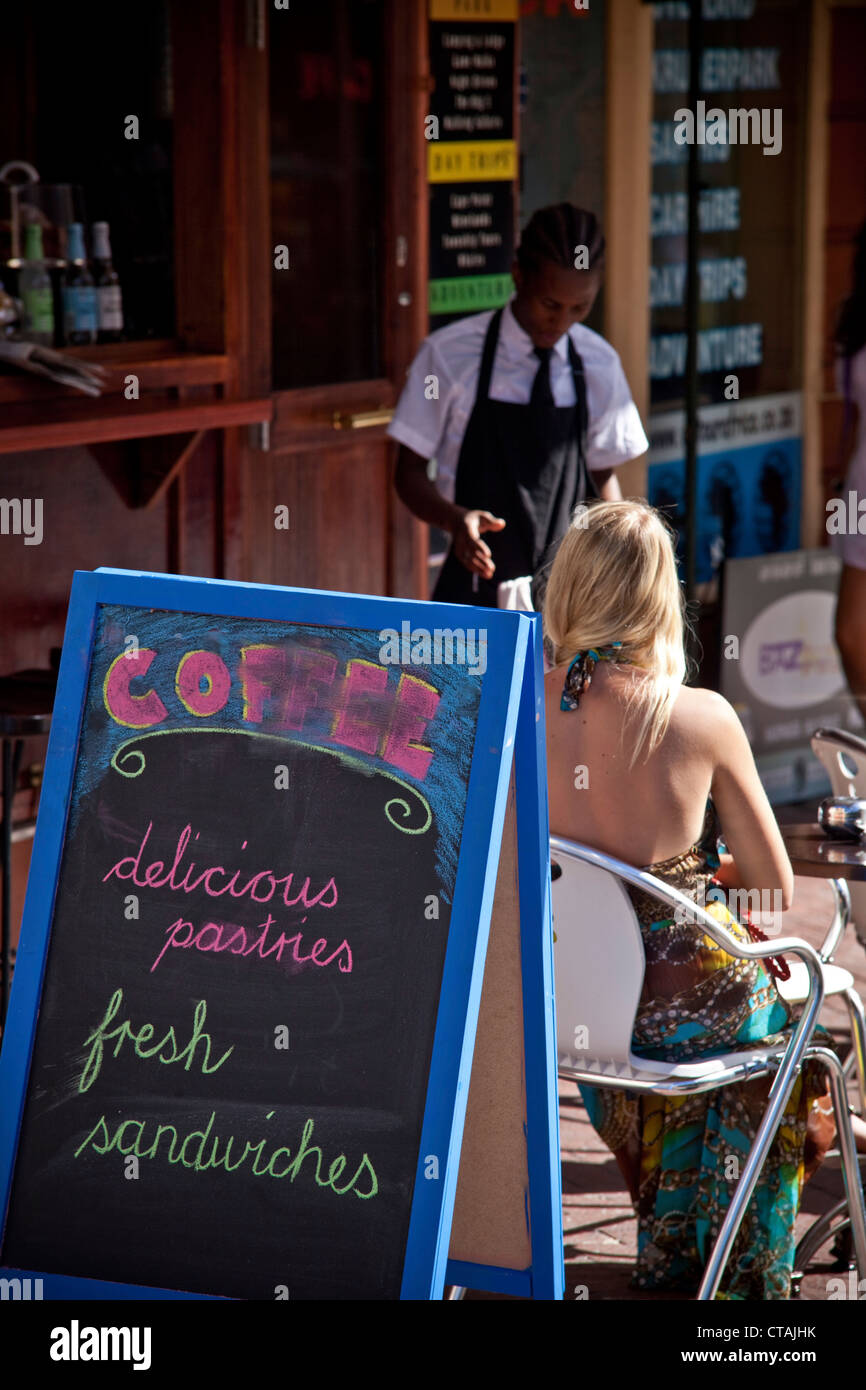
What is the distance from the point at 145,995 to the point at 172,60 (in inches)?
128

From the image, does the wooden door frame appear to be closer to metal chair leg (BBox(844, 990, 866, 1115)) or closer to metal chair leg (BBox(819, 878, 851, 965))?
metal chair leg (BBox(819, 878, 851, 965))

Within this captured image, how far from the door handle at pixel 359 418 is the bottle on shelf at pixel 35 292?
91cm

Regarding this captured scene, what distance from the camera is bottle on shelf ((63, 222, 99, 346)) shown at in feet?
15.3

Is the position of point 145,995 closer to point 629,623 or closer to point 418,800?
point 418,800

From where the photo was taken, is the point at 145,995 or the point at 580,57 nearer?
the point at 145,995

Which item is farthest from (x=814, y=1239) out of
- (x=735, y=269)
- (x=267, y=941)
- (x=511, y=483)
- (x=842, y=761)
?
(x=735, y=269)

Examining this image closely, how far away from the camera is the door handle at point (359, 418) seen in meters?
5.20

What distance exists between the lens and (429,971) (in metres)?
2.30

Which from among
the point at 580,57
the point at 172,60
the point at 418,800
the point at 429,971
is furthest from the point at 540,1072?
the point at 580,57

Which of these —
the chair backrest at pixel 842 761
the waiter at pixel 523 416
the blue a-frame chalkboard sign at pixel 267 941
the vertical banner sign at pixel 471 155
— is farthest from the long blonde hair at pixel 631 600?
the vertical banner sign at pixel 471 155

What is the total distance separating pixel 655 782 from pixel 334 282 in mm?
2748

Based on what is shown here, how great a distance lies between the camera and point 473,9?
5559mm

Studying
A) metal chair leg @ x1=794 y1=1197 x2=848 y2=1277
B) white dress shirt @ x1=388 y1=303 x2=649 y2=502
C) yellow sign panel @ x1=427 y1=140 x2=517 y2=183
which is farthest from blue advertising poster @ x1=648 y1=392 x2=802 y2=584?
metal chair leg @ x1=794 y1=1197 x2=848 y2=1277

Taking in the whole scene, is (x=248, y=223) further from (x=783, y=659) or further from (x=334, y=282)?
(x=783, y=659)
